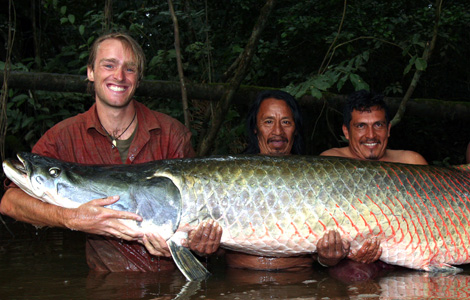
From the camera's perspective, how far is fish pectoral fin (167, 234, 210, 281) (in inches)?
118

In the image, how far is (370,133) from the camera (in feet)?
13.7

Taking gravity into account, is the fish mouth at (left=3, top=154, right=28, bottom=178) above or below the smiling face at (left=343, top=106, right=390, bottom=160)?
below

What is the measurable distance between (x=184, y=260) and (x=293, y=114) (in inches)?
66.0

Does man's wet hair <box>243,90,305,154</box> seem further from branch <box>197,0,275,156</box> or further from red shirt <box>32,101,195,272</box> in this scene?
red shirt <box>32,101,195,272</box>

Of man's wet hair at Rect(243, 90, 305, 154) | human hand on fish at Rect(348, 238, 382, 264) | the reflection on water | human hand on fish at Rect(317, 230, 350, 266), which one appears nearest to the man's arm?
the reflection on water

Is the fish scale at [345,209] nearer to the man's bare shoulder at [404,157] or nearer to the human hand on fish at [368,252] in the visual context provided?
the human hand on fish at [368,252]

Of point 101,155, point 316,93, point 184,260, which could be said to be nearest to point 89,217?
point 184,260

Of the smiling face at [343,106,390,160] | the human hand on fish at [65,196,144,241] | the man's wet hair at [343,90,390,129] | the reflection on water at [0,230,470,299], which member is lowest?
the reflection on water at [0,230,470,299]

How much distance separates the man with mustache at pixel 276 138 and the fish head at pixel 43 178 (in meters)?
1.43

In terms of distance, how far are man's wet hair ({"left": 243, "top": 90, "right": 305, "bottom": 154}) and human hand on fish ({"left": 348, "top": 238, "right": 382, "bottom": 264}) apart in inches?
48.7

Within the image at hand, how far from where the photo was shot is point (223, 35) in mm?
8289

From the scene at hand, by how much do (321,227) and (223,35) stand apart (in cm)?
578

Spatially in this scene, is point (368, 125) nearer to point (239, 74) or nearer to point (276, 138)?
point (276, 138)

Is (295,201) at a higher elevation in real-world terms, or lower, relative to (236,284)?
higher
